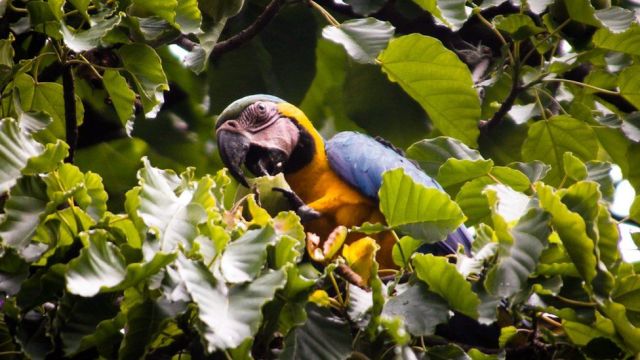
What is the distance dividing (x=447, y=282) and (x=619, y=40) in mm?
1272

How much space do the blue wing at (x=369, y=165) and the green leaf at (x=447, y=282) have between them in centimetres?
111

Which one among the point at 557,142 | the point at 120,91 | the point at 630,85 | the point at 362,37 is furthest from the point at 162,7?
the point at 630,85

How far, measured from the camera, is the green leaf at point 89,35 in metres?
2.21

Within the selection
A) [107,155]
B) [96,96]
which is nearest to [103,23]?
[96,96]

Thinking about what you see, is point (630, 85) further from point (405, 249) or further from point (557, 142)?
point (405, 249)

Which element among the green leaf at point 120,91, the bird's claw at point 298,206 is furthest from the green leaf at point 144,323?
the green leaf at point 120,91

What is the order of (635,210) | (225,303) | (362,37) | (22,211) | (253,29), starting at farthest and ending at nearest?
(253,29), (362,37), (635,210), (22,211), (225,303)

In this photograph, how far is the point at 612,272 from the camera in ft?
6.11

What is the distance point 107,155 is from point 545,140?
142cm

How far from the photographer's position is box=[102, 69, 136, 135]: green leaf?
2.48m

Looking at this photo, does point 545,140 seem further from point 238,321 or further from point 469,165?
point 238,321

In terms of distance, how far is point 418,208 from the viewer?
191cm

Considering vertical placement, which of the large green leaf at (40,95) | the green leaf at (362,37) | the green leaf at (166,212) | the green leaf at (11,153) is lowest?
the large green leaf at (40,95)

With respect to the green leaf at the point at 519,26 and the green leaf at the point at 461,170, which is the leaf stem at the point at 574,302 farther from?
the green leaf at the point at 519,26
